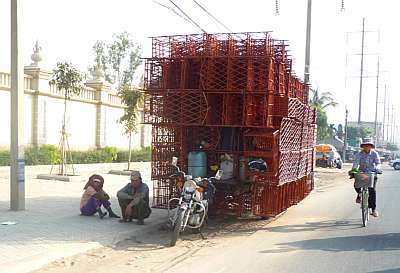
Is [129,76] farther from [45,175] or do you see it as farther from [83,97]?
[45,175]

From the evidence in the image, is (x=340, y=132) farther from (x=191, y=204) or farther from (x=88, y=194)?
(x=191, y=204)

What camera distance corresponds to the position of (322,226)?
11000mm

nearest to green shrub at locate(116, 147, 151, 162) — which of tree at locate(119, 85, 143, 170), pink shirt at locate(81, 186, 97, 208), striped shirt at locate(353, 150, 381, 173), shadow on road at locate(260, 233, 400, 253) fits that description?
tree at locate(119, 85, 143, 170)

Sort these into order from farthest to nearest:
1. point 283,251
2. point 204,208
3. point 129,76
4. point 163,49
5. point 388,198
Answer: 1. point 129,76
2. point 388,198
3. point 163,49
4. point 204,208
5. point 283,251

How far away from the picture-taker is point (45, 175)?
60.6ft

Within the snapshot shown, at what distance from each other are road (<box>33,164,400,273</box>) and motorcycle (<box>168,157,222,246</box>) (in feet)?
0.90

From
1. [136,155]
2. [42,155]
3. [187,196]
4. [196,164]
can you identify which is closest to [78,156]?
[42,155]

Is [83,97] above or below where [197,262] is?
above

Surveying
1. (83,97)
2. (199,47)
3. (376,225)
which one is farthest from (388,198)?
(83,97)

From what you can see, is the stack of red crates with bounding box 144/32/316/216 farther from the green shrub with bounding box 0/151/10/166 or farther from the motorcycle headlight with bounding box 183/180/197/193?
the green shrub with bounding box 0/151/10/166

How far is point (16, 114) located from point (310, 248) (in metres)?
6.24

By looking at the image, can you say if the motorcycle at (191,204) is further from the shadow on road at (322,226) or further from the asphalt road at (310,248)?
the shadow on road at (322,226)

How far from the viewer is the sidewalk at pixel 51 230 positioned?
7184 millimetres

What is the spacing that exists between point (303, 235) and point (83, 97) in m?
18.0
